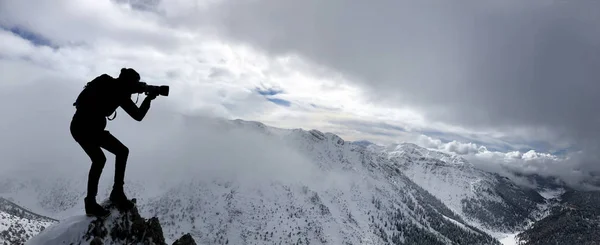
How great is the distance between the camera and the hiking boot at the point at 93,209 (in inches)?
361

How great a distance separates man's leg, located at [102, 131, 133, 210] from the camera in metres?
8.88

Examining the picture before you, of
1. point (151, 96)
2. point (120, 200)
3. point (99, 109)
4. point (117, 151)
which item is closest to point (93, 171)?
point (117, 151)

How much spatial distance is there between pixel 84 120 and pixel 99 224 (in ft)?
11.1

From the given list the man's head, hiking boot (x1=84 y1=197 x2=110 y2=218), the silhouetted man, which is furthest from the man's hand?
hiking boot (x1=84 y1=197 x2=110 y2=218)

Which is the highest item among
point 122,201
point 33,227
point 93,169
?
point 93,169

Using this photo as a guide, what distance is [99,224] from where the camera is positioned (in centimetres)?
959

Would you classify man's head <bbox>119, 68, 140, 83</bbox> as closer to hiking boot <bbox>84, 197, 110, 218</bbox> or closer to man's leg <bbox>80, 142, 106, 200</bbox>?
man's leg <bbox>80, 142, 106, 200</bbox>

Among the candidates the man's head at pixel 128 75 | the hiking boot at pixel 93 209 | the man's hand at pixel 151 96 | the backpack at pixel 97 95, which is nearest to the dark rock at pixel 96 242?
the hiking boot at pixel 93 209

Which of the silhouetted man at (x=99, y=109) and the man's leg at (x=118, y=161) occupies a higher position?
the silhouetted man at (x=99, y=109)

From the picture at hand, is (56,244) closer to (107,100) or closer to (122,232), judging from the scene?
(122,232)

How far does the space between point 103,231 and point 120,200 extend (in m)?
1.12

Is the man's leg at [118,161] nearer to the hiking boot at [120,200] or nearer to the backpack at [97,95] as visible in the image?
the hiking boot at [120,200]

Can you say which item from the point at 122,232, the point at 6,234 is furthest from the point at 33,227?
the point at 122,232

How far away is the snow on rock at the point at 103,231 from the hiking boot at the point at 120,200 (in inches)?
7.0
